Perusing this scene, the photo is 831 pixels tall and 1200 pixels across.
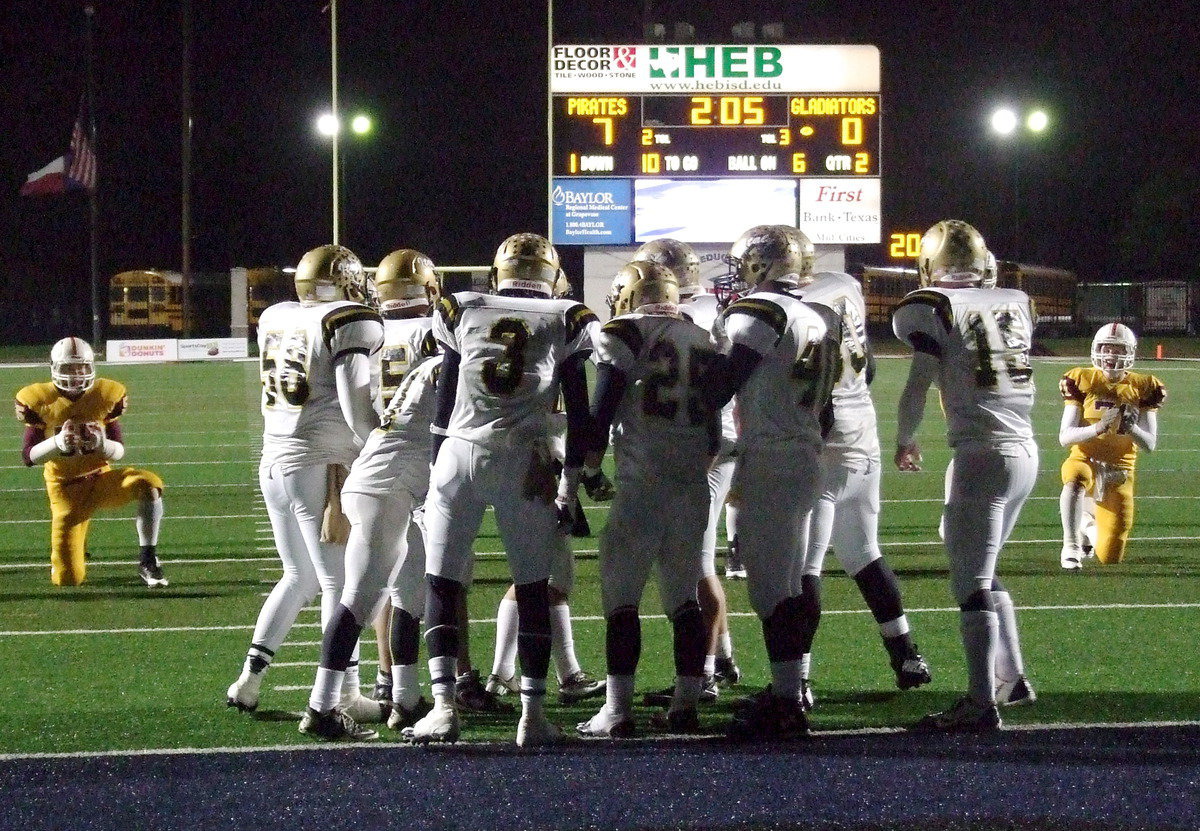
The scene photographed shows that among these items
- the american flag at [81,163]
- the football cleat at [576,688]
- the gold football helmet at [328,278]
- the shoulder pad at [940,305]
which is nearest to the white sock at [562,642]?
the football cleat at [576,688]

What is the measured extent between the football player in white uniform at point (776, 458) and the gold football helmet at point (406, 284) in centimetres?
114

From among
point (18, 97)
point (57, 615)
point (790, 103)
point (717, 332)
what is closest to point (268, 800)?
point (717, 332)

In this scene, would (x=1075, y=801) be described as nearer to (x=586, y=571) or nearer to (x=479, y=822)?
(x=479, y=822)

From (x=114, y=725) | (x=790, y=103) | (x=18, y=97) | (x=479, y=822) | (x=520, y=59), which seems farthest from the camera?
(x=520, y=59)

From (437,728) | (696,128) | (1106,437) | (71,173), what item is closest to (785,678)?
(437,728)

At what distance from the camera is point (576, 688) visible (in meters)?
6.03

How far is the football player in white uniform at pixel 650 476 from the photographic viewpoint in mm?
5238

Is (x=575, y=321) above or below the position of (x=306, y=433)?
above

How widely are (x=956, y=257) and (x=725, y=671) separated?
1837mm

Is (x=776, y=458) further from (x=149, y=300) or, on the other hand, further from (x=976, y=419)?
(x=149, y=300)

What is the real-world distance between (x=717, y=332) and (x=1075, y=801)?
6.44ft

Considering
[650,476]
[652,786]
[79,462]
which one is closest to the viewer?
[652,786]

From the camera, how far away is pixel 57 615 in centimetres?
790

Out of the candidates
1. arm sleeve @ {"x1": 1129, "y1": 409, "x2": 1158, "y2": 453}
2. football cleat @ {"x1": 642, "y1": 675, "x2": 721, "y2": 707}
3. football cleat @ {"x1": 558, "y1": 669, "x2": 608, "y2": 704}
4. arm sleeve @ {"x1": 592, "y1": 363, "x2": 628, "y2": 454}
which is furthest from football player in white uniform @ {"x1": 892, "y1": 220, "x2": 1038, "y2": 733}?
arm sleeve @ {"x1": 1129, "y1": 409, "x2": 1158, "y2": 453}
